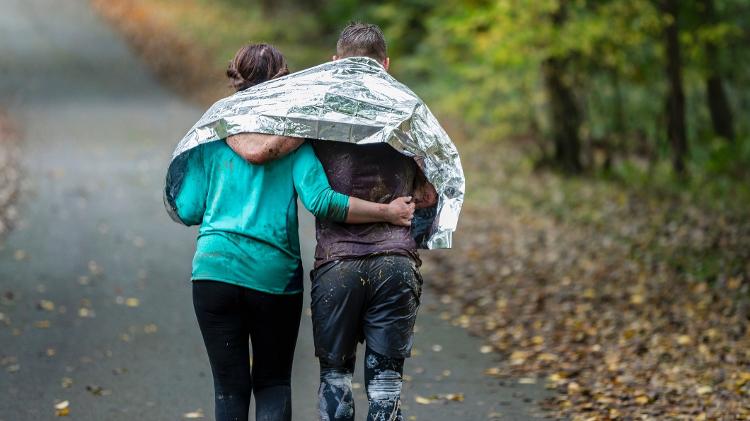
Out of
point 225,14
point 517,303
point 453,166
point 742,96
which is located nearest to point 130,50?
point 225,14

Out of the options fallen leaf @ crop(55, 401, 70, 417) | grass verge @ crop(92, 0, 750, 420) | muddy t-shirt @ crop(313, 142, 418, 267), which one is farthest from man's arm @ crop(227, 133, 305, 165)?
fallen leaf @ crop(55, 401, 70, 417)

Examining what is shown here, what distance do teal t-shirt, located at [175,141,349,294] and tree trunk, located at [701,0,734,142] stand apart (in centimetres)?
1289

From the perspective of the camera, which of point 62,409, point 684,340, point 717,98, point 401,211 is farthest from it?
point 717,98

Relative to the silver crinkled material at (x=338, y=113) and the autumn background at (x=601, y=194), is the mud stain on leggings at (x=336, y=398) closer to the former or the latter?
the silver crinkled material at (x=338, y=113)

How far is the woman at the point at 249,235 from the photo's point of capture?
401cm

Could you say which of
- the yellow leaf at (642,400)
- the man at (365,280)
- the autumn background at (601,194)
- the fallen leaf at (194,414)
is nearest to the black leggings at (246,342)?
the man at (365,280)

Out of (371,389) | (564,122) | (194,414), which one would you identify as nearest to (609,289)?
(194,414)

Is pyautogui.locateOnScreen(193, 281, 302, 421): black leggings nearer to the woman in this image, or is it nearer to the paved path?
the woman

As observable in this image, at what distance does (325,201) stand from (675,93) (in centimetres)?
1119

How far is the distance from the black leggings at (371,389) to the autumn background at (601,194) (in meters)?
1.35

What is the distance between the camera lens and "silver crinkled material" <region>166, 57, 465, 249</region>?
13.0ft

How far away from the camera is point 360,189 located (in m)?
4.07

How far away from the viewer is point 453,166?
426 centimetres

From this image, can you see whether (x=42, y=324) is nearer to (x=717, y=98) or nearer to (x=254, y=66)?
(x=254, y=66)
